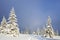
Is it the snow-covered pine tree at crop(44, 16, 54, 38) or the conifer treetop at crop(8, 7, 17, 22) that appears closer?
the conifer treetop at crop(8, 7, 17, 22)

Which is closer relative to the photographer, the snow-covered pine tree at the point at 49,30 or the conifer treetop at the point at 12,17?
the conifer treetop at the point at 12,17

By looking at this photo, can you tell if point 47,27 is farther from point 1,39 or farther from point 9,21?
point 1,39

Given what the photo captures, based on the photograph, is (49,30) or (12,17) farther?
(49,30)

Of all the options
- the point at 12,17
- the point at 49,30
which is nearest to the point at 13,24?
the point at 12,17

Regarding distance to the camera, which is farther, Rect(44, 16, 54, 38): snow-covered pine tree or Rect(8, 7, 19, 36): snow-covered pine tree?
Rect(44, 16, 54, 38): snow-covered pine tree

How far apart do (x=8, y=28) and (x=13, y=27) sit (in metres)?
1.75

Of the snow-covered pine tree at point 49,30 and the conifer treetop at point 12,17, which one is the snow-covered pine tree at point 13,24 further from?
the snow-covered pine tree at point 49,30

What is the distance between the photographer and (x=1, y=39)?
3688cm

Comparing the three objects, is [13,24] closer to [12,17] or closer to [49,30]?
[12,17]

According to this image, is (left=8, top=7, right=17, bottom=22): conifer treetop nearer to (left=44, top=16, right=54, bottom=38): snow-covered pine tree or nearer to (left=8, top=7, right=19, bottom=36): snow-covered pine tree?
(left=8, top=7, right=19, bottom=36): snow-covered pine tree

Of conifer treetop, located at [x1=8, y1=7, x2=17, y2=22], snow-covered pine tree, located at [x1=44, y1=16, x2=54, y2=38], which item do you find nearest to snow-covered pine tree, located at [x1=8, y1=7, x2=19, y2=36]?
conifer treetop, located at [x1=8, y1=7, x2=17, y2=22]

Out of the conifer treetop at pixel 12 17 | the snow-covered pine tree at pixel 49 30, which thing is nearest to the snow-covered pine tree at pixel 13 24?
the conifer treetop at pixel 12 17

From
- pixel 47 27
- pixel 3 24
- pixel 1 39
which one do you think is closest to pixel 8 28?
pixel 1 39

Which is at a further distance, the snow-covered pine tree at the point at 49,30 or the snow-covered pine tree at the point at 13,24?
the snow-covered pine tree at the point at 49,30
